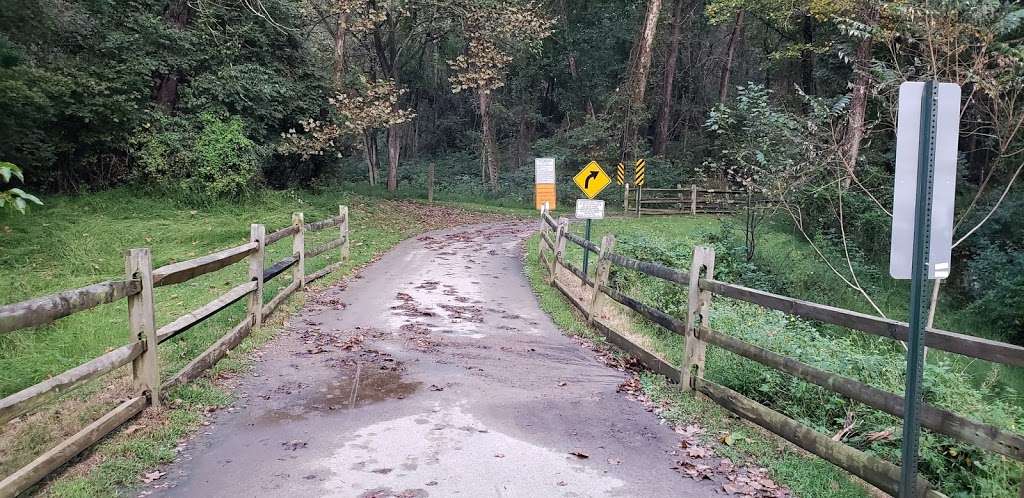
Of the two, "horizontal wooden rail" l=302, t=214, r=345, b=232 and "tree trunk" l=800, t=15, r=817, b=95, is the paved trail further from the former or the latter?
"tree trunk" l=800, t=15, r=817, b=95

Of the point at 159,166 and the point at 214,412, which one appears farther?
the point at 159,166

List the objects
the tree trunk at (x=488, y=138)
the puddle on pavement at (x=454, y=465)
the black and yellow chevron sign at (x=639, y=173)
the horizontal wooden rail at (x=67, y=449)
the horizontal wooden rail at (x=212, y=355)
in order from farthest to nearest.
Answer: the tree trunk at (x=488, y=138) → the black and yellow chevron sign at (x=639, y=173) → the horizontal wooden rail at (x=212, y=355) → the puddle on pavement at (x=454, y=465) → the horizontal wooden rail at (x=67, y=449)

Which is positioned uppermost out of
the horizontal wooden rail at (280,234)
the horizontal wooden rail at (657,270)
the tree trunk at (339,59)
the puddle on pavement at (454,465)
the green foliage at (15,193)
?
the tree trunk at (339,59)

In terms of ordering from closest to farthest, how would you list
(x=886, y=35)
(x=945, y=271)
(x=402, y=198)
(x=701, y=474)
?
(x=945, y=271) → (x=701, y=474) → (x=886, y=35) → (x=402, y=198)

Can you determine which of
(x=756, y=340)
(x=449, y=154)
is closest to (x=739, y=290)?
(x=756, y=340)

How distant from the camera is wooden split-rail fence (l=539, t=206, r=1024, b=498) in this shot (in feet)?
10.8

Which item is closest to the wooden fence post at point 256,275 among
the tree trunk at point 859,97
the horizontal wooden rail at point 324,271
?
the horizontal wooden rail at point 324,271

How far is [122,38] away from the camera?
1914 centimetres

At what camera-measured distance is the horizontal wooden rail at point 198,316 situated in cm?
548

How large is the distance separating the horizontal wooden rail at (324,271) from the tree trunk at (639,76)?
1791 centimetres

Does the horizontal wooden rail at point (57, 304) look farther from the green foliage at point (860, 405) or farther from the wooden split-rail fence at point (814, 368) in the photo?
the green foliage at point (860, 405)

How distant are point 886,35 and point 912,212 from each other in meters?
10.2

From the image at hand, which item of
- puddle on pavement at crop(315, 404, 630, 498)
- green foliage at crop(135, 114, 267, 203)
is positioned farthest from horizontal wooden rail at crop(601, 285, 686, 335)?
green foliage at crop(135, 114, 267, 203)

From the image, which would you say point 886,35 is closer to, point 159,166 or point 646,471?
point 646,471
